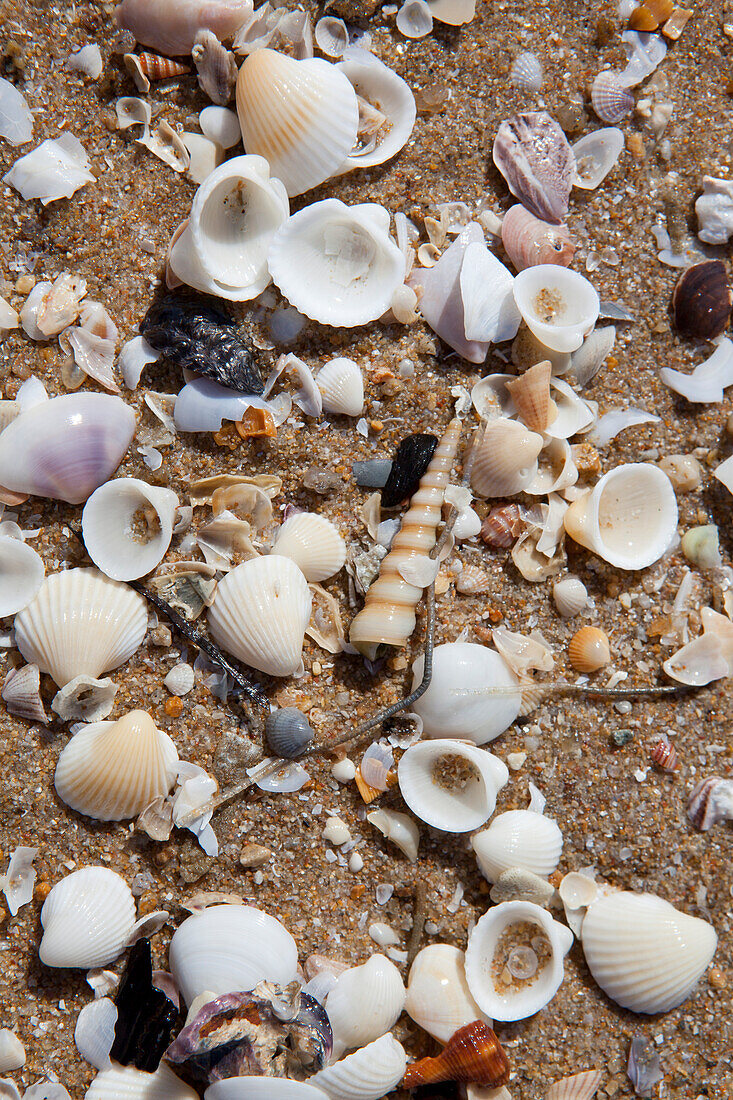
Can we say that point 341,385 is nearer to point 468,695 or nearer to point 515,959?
point 468,695

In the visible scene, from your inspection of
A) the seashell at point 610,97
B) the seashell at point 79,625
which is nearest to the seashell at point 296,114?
the seashell at point 610,97

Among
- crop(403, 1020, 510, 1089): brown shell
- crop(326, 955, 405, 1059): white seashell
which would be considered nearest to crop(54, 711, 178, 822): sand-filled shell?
crop(326, 955, 405, 1059): white seashell

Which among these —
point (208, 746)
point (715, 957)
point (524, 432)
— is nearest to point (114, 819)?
point (208, 746)

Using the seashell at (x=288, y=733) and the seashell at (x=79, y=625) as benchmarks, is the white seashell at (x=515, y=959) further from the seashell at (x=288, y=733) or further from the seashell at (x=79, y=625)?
the seashell at (x=79, y=625)

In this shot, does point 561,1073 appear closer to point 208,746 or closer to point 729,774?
point 729,774

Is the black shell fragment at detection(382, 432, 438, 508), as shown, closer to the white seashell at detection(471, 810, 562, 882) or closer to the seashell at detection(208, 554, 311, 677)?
the seashell at detection(208, 554, 311, 677)

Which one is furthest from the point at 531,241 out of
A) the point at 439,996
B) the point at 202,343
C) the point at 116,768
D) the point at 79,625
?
the point at 439,996
